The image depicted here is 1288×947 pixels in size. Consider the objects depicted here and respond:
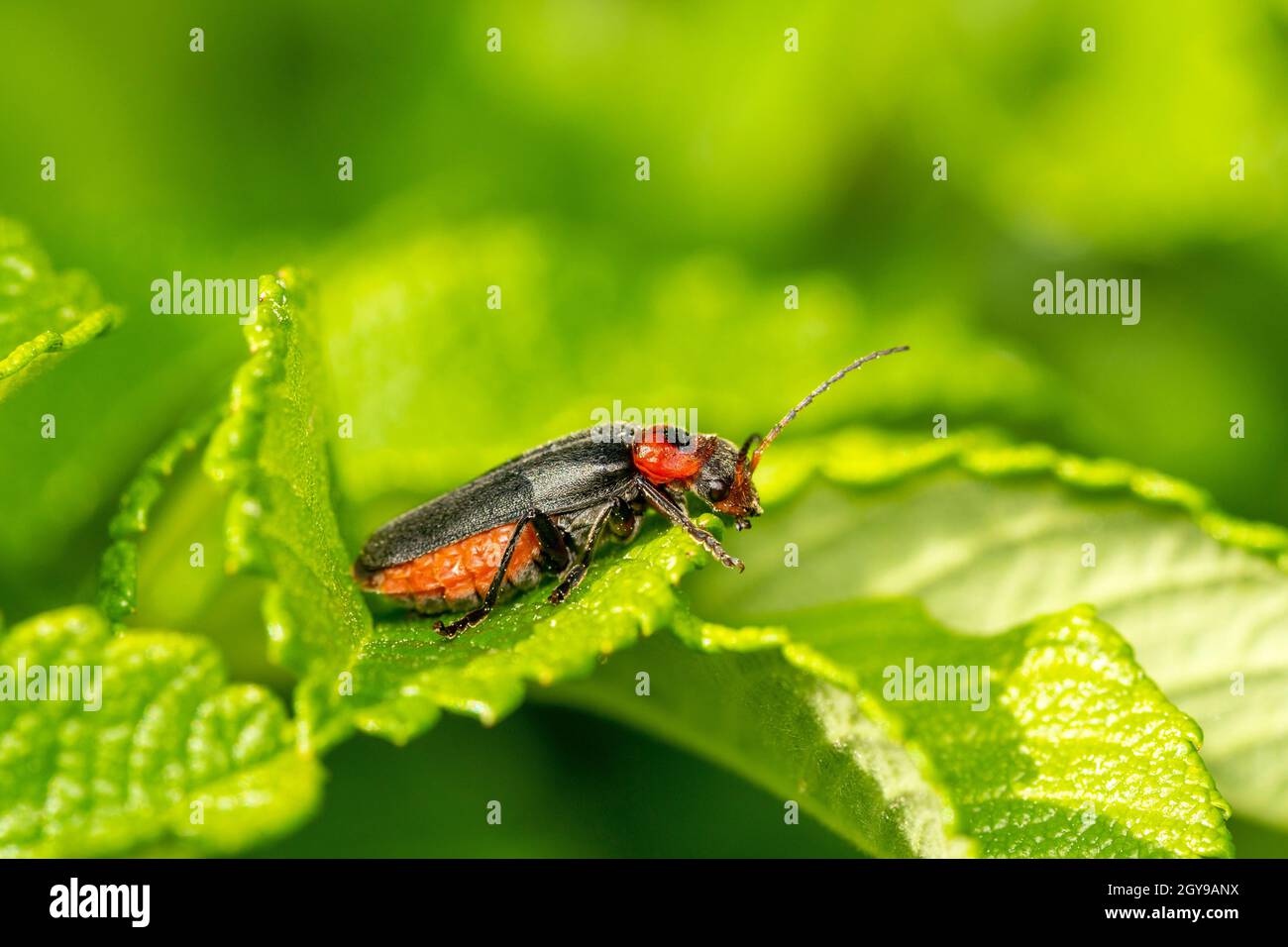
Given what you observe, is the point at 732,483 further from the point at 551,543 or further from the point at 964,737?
the point at 964,737

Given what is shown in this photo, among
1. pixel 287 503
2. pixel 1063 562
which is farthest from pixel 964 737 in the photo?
pixel 287 503

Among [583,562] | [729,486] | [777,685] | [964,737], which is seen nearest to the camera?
[777,685]

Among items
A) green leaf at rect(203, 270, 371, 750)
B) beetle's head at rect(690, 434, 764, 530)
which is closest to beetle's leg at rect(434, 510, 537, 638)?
green leaf at rect(203, 270, 371, 750)

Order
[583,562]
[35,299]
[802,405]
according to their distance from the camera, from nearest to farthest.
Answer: [35,299] < [583,562] < [802,405]

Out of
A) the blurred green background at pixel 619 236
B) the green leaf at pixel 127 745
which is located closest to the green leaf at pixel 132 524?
the blurred green background at pixel 619 236
